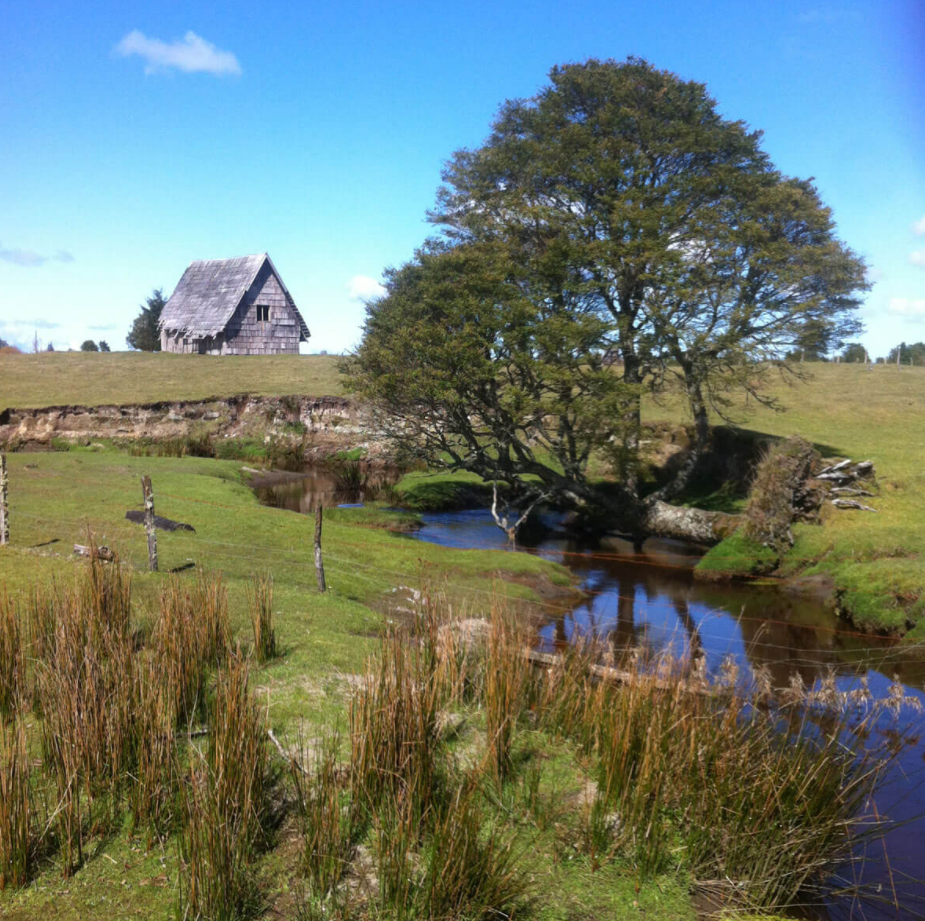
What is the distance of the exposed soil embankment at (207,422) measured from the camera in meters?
37.6

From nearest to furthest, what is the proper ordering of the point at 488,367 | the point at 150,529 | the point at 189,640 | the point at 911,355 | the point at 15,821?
the point at 15,821 → the point at 189,640 → the point at 150,529 → the point at 488,367 → the point at 911,355

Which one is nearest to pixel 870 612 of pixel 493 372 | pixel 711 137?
pixel 493 372

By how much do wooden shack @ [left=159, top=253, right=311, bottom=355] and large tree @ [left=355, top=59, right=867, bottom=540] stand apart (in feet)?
107

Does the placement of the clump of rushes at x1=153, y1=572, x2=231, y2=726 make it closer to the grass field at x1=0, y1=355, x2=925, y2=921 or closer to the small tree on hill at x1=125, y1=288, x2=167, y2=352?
the grass field at x1=0, y1=355, x2=925, y2=921

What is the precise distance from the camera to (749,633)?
16.5m

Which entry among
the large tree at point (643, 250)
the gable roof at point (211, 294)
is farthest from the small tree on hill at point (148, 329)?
the large tree at point (643, 250)

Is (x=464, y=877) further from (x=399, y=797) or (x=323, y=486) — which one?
(x=323, y=486)

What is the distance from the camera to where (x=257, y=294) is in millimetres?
59312

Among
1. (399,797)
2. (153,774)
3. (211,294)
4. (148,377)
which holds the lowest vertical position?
(153,774)

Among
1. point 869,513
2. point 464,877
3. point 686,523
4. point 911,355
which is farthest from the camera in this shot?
point 911,355

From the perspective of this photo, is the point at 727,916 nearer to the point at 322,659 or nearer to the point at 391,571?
the point at 322,659

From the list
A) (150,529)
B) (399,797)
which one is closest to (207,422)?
(150,529)

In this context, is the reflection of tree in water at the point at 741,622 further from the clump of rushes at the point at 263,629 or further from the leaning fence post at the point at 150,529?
the leaning fence post at the point at 150,529

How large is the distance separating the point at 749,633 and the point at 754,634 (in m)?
0.19
